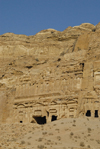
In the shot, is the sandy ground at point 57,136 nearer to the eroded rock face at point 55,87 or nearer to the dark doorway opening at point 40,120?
the eroded rock face at point 55,87

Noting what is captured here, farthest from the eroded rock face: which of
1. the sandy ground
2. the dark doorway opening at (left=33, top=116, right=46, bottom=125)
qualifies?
the sandy ground

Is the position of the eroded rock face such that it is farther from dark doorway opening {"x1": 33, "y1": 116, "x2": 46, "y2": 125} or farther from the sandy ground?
the sandy ground

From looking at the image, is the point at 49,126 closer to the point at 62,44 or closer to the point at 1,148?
the point at 1,148

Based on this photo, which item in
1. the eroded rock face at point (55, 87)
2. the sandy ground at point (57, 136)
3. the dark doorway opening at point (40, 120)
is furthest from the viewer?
the dark doorway opening at point (40, 120)

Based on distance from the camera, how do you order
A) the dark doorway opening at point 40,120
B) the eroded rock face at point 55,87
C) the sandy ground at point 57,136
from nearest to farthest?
the sandy ground at point 57,136
the eroded rock face at point 55,87
the dark doorway opening at point 40,120

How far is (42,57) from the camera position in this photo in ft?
207

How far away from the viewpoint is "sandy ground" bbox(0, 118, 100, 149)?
83.9ft

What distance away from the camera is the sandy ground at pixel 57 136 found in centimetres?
2556

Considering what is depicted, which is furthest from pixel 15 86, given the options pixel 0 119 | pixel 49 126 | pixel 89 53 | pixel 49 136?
pixel 49 136

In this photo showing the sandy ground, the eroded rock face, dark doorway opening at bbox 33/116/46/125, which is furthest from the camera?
dark doorway opening at bbox 33/116/46/125

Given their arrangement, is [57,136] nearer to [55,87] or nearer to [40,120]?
[55,87]

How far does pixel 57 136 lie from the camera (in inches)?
1122

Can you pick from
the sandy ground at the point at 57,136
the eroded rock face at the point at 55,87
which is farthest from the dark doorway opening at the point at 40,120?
the sandy ground at the point at 57,136

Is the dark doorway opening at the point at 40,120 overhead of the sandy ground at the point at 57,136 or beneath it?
overhead
